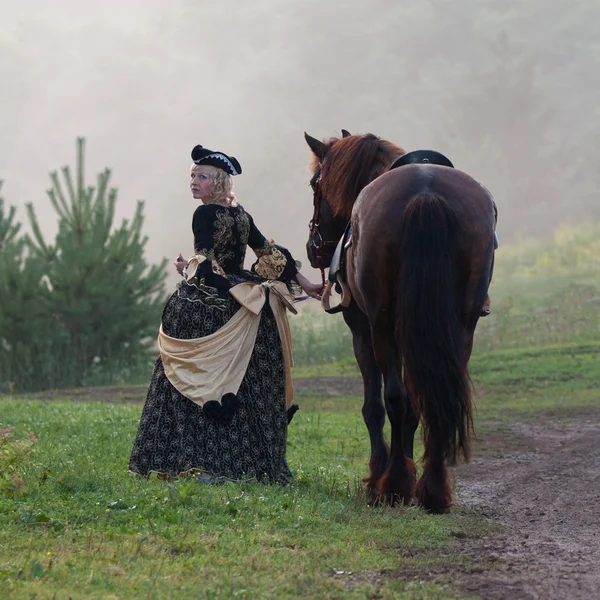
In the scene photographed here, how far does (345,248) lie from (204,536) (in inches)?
91.5

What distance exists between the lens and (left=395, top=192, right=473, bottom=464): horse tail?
524cm

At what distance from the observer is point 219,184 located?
248 inches

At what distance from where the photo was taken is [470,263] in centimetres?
543

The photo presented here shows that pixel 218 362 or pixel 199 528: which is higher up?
Result: pixel 218 362

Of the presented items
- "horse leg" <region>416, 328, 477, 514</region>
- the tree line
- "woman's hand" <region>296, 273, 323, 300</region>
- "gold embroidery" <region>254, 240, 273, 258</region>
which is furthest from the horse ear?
the tree line

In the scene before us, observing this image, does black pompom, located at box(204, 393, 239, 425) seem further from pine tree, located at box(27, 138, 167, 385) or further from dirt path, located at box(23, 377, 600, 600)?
pine tree, located at box(27, 138, 167, 385)

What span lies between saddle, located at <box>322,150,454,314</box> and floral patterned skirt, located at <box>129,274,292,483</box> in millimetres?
455

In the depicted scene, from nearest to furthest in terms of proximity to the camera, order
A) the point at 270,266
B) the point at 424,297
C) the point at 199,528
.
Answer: the point at 199,528 → the point at 424,297 → the point at 270,266

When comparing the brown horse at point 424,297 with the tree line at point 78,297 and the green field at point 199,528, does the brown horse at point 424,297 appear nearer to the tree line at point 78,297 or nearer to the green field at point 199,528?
the green field at point 199,528

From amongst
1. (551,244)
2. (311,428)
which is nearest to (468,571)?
(311,428)

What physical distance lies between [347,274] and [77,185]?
12398mm

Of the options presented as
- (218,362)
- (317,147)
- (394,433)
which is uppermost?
(317,147)

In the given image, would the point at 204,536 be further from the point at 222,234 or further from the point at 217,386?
the point at 222,234

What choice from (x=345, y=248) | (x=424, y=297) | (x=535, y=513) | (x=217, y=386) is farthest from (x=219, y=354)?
(x=535, y=513)
